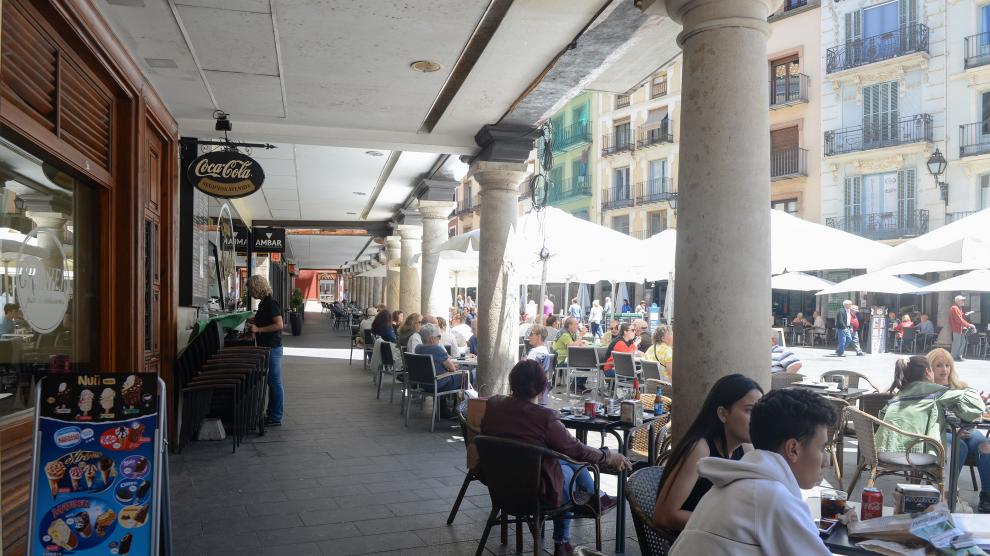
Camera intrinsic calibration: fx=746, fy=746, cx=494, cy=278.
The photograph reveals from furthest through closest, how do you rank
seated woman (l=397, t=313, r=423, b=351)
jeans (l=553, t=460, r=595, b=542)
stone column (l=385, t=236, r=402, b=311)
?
stone column (l=385, t=236, r=402, b=311) < seated woman (l=397, t=313, r=423, b=351) < jeans (l=553, t=460, r=595, b=542)

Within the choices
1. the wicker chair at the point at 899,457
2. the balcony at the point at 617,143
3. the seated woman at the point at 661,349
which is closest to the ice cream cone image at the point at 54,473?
the wicker chair at the point at 899,457

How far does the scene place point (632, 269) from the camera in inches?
397

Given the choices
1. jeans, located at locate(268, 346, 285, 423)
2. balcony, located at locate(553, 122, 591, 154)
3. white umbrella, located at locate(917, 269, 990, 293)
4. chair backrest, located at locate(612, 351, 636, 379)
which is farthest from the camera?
balcony, located at locate(553, 122, 591, 154)

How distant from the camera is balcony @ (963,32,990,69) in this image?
21516mm

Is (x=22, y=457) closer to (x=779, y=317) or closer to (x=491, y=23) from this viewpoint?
(x=491, y=23)

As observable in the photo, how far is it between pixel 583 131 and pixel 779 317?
1339cm

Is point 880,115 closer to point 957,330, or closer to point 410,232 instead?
point 957,330

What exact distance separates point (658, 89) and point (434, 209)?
2171 centimetres

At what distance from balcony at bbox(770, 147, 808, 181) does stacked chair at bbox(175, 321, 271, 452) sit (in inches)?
889

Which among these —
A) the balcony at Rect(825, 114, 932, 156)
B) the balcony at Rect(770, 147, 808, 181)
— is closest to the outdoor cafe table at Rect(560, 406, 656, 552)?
the balcony at Rect(825, 114, 932, 156)

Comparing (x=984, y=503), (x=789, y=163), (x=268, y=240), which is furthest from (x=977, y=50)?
(x=984, y=503)

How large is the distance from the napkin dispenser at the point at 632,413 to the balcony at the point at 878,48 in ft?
75.8

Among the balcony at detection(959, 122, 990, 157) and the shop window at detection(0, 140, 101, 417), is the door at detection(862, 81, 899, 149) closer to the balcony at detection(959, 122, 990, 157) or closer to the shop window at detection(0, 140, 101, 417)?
the balcony at detection(959, 122, 990, 157)

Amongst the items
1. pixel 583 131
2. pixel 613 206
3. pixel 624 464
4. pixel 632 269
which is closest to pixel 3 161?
pixel 624 464
